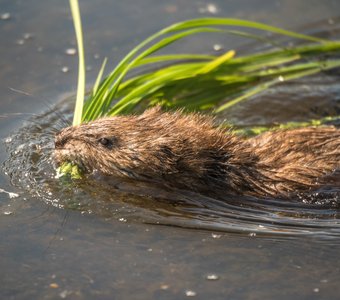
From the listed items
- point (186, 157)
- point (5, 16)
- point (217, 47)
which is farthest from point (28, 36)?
point (186, 157)

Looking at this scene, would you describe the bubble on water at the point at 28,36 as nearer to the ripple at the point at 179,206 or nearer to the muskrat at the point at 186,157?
the ripple at the point at 179,206

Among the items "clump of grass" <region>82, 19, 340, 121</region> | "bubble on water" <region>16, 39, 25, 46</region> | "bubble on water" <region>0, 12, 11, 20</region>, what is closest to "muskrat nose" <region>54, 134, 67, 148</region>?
"clump of grass" <region>82, 19, 340, 121</region>

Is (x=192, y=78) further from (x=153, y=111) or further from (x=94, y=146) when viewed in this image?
(x=94, y=146)

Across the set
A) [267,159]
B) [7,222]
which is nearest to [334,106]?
[267,159]

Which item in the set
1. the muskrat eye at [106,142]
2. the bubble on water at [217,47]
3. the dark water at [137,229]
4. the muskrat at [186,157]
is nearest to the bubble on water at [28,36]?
the dark water at [137,229]

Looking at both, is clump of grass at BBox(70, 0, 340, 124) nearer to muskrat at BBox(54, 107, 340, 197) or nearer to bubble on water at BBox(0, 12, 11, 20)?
muskrat at BBox(54, 107, 340, 197)

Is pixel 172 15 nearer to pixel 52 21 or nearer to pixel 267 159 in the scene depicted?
pixel 52 21

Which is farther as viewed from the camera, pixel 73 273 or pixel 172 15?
pixel 172 15
